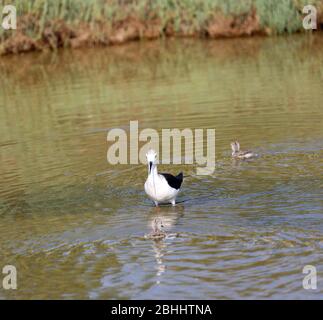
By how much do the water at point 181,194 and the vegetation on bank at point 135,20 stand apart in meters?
3.99

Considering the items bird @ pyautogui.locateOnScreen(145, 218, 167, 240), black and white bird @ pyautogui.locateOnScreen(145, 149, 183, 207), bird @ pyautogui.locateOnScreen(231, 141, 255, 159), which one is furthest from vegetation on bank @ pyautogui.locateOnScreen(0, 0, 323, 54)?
bird @ pyautogui.locateOnScreen(145, 218, 167, 240)

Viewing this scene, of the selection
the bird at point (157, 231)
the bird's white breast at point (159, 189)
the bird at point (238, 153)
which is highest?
the bird at point (238, 153)

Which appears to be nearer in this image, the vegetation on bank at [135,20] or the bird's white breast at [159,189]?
the bird's white breast at [159,189]

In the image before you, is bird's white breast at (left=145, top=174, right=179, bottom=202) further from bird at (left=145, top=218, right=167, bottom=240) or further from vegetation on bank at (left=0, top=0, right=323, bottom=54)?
vegetation on bank at (left=0, top=0, right=323, bottom=54)

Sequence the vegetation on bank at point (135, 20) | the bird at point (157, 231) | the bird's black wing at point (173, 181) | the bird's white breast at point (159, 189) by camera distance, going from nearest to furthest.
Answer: the bird at point (157, 231)
the bird's white breast at point (159, 189)
the bird's black wing at point (173, 181)
the vegetation on bank at point (135, 20)

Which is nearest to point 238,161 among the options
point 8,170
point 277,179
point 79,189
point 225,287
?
point 277,179

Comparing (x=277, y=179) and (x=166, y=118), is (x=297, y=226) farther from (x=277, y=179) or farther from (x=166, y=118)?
(x=166, y=118)

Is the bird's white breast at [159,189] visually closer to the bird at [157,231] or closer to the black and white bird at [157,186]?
the black and white bird at [157,186]

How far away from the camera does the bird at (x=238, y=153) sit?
1198 centimetres

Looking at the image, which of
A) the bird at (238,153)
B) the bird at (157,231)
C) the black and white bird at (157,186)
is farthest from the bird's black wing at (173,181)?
the bird at (238,153)

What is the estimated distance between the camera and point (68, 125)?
15750mm

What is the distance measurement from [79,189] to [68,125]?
447cm

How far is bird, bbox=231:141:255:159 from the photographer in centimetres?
1198
